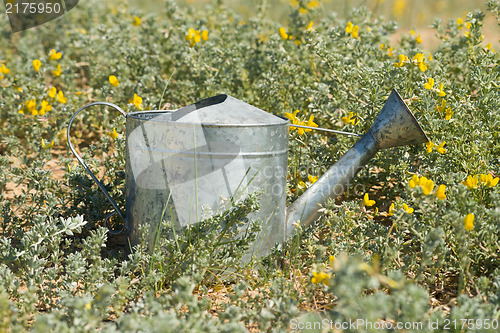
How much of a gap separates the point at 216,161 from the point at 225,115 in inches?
7.6

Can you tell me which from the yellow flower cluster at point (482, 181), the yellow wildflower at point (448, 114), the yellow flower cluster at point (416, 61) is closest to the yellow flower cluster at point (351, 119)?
the yellow flower cluster at point (416, 61)

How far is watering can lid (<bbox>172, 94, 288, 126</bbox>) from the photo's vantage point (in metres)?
1.96

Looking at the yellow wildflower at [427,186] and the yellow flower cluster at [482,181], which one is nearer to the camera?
the yellow wildflower at [427,186]

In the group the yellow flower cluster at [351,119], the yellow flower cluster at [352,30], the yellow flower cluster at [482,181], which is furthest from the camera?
the yellow flower cluster at [352,30]

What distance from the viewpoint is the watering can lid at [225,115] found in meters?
1.96

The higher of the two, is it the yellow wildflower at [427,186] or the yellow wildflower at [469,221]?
the yellow wildflower at [427,186]

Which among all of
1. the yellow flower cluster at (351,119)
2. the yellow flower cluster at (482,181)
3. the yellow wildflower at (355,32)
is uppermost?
the yellow wildflower at (355,32)

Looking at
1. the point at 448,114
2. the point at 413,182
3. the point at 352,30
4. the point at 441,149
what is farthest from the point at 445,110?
the point at 352,30

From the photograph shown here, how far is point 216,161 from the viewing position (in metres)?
1.94

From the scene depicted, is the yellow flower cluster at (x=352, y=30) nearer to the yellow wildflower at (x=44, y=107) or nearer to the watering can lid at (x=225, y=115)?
the watering can lid at (x=225, y=115)

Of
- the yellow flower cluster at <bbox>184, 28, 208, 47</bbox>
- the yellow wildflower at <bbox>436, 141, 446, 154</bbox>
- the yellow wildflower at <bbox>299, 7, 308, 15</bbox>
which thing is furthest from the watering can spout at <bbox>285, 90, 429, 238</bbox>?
the yellow wildflower at <bbox>299, 7, 308, 15</bbox>

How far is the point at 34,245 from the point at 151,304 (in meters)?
0.64

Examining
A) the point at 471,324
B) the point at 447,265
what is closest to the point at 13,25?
the point at 447,265

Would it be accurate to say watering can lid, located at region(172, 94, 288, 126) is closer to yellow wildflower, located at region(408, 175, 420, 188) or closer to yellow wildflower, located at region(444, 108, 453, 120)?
yellow wildflower, located at region(408, 175, 420, 188)
